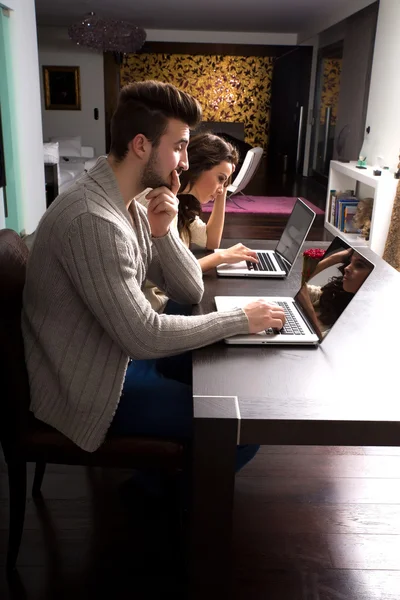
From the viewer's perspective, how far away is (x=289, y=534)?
5.84ft

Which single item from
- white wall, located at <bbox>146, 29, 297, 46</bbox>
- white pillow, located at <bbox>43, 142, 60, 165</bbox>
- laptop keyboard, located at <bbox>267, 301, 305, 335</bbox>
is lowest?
white pillow, located at <bbox>43, 142, 60, 165</bbox>

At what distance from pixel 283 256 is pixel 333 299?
2.41 feet

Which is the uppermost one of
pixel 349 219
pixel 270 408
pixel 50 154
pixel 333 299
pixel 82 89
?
pixel 82 89

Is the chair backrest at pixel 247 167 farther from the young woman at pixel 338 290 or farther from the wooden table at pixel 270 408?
the wooden table at pixel 270 408

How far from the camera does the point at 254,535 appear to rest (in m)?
1.78

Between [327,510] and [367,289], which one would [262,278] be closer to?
[367,289]

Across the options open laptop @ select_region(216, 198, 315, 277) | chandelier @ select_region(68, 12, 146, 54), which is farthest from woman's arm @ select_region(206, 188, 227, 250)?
chandelier @ select_region(68, 12, 146, 54)

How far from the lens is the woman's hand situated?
2.10 meters

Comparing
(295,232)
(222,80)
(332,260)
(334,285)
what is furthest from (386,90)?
(222,80)

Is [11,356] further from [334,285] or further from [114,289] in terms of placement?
[334,285]

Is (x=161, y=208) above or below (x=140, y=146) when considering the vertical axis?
below

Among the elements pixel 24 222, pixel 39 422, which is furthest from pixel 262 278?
pixel 24 222

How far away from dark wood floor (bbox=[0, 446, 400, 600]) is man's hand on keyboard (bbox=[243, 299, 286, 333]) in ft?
2.35

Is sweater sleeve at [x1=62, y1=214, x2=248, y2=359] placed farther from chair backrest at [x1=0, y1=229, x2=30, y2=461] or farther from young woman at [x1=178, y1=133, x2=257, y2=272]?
young woman at [x1=178, y1=133, x2=257, y2=272]
